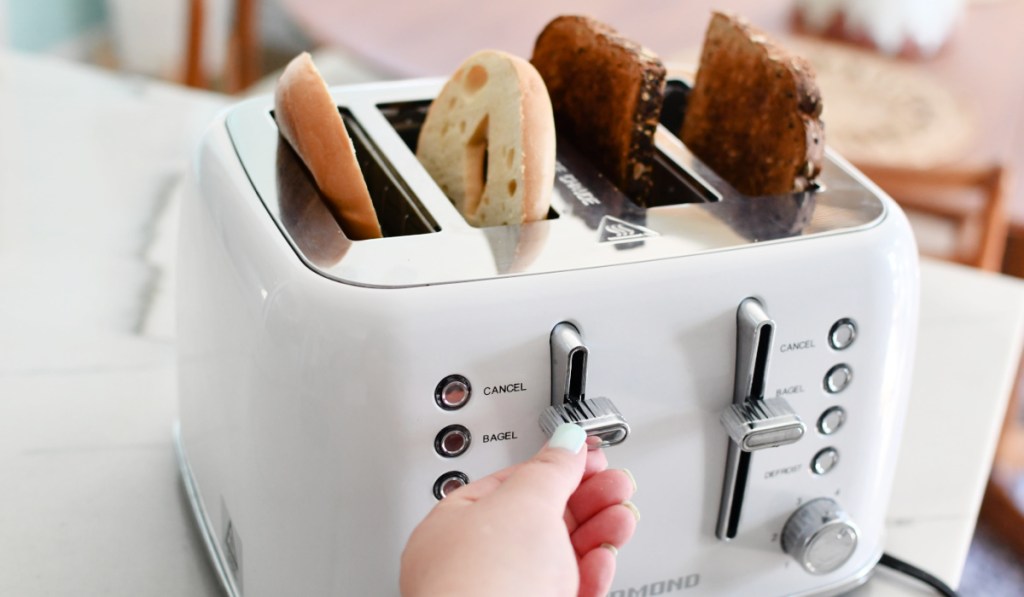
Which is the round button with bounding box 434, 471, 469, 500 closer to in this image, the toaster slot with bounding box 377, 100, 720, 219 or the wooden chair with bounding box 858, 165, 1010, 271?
the toaster slot with bounding box 377, 100, 720, 219

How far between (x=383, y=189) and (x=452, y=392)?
182mm

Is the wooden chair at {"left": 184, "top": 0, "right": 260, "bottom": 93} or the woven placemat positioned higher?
the woven placemat

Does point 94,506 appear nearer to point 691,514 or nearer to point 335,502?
point 335,502

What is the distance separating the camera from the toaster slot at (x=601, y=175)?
588 millimetres

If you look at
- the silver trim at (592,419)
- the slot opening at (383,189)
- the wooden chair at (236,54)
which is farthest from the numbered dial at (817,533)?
the wooden chair at (236,54)

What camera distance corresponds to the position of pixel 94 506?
26.3 inches

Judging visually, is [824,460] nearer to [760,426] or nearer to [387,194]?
[760,426]

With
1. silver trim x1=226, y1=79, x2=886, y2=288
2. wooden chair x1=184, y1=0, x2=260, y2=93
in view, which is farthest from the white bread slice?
wooden chair x1=184, y1=0, x2=260, y2=93

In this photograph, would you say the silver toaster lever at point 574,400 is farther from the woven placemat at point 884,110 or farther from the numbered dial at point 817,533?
the woven placemat at point 884,110

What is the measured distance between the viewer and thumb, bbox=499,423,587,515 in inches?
17.4

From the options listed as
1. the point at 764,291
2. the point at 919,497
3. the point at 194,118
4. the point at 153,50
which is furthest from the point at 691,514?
the point at 153,50

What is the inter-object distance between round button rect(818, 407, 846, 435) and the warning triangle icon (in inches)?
5.3

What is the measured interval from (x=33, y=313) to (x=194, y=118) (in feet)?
1.14

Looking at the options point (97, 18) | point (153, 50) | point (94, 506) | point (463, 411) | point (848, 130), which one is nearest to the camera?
point (463, 411)
